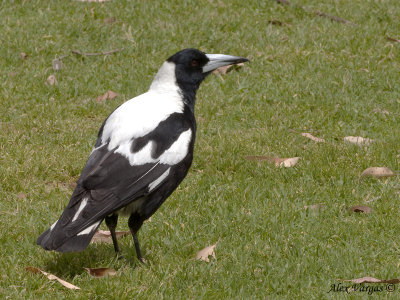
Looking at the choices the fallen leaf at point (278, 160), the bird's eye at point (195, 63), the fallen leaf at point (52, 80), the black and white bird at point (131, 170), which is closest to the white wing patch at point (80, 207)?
the black and white bird at point (131, 170)

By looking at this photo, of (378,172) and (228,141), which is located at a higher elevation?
(228,141)

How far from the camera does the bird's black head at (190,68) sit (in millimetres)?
4730

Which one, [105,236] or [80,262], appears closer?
[80,262]

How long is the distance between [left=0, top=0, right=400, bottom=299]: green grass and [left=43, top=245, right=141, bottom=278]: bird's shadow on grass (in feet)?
0.03

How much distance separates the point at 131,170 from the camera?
3.91 m

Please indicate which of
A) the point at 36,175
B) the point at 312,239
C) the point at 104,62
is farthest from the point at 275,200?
the point at 104,62

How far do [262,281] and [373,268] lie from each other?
2.00 feet

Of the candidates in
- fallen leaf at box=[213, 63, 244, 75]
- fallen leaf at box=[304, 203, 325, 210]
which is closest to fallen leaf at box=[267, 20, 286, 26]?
fallen leaf at box=[213, 63, 244, 75]

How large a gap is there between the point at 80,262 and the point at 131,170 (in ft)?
2.01

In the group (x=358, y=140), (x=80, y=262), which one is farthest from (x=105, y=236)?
(x=358, y=140)

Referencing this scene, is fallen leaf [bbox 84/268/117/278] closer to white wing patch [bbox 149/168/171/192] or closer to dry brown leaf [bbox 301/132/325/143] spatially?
white wing patch [bbox 149/168/171/192]

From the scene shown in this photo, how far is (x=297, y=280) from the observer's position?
12.9 ft

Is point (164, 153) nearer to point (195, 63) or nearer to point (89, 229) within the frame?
point (89, 229)

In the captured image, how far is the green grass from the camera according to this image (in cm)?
403
